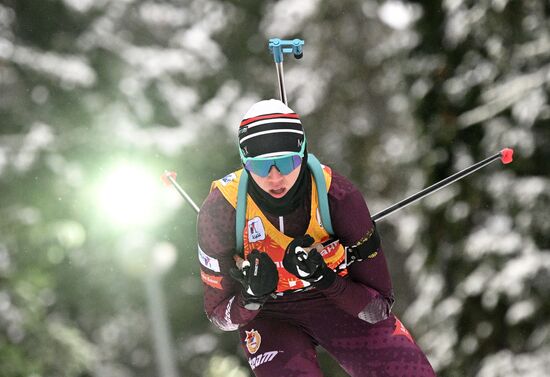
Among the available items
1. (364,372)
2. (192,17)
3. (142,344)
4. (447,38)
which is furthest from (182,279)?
(364,372)

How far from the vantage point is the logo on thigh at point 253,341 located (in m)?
4.69

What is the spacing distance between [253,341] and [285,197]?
80cm

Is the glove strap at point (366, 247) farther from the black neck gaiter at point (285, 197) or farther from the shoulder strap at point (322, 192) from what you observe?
the black neck gaiter at point (285, 197)

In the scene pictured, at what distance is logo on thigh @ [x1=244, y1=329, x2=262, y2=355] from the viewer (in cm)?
469

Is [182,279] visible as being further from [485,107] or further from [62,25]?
[485,107]

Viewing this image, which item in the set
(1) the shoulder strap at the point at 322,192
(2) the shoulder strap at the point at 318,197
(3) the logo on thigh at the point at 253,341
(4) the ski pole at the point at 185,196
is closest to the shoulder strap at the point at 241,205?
(2) the shoulder strap at the point at 318,197

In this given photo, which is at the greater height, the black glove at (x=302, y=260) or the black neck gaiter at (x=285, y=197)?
the black neck gaiter at (x=285, y=197)

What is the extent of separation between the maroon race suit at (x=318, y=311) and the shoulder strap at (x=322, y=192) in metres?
0.03

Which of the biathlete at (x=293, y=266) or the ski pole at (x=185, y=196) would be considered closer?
the biathlete at (x=293, y=266)

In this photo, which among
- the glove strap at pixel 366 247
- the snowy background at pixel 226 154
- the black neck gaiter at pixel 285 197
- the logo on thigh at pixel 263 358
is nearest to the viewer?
the black neck gaiter at pixel 285 197

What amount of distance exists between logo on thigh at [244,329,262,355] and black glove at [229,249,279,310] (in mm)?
516

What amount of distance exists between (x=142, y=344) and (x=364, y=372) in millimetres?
17906

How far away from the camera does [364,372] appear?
15.3 ft

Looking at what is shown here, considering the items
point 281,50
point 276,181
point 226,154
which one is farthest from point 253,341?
point 226,154
